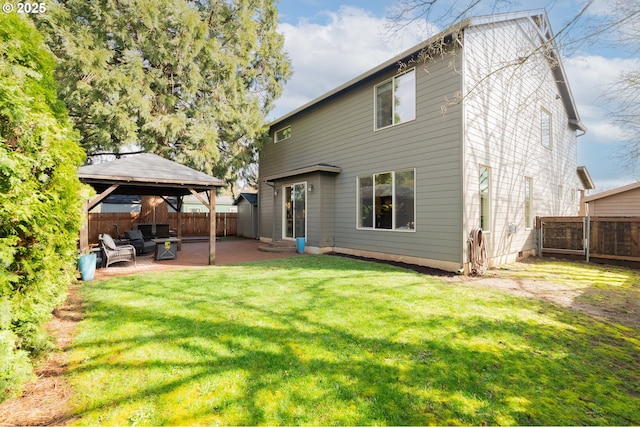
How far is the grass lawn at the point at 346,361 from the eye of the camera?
85.7 inches

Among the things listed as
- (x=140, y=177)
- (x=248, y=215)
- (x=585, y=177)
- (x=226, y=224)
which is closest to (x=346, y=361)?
(x=140, y=177)

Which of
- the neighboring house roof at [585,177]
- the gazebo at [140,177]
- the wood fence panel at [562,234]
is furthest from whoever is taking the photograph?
the neighboring house roof at [585,177]

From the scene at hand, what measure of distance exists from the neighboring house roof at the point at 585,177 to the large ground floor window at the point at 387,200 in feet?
37.6

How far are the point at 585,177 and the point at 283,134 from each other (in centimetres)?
1515

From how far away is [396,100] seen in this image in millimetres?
8258

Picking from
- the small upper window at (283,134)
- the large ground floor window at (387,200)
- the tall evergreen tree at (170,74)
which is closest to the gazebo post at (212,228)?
the large ground floor window at (387,200)

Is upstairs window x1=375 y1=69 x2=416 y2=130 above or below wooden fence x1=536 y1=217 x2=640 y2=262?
above

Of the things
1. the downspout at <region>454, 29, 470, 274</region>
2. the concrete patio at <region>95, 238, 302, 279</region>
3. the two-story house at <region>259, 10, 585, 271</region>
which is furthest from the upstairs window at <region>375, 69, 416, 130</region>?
the concrete patio at <region>95, 238, 302, 279</region>

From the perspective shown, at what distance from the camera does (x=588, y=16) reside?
3.75 m

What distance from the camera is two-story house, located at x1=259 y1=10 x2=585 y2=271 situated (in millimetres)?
6938

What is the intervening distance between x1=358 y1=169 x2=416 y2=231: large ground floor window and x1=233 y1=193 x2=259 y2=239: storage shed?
27.1ft

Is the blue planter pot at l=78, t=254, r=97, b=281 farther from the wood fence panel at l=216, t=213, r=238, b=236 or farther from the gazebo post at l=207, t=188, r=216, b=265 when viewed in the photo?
the wood fence panel at l=216, t=213, r=238, b=236

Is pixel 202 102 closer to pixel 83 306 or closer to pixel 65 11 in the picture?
pixel 65 11

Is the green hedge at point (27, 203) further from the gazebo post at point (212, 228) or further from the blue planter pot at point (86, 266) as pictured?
the gazebo post at point (212, 228)
